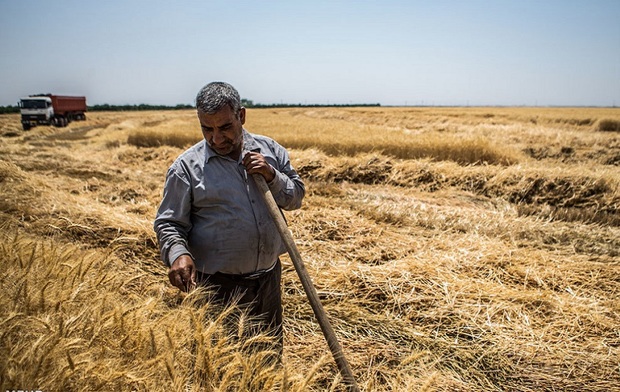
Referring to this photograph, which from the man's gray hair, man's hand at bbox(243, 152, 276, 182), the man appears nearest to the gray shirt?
the man

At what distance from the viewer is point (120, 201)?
6.32 meters

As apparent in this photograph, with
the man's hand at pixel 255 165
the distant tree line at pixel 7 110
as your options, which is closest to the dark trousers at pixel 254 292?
the man's hand at pixel 255 165

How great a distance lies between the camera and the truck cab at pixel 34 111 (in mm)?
25906

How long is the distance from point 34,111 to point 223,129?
30877 millimetres

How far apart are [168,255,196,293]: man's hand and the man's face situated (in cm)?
50

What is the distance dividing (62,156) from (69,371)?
41.2 ft

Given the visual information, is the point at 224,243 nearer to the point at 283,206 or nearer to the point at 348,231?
the point at 283,206

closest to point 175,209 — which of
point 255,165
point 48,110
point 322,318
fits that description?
point 255,165

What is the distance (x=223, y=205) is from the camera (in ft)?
5.98

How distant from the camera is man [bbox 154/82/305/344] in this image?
169 cm

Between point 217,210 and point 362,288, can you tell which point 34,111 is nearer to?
point 362,288

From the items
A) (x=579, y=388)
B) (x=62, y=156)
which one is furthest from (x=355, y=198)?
(x=62, y=156)

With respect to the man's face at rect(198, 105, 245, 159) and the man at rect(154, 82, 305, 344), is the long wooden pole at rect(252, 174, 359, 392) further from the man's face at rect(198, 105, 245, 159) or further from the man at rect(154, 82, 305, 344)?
Result: the man's face at rect(198, 105, 245, 159)

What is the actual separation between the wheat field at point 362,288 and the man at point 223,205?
0.26m
